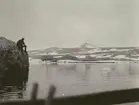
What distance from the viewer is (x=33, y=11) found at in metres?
1.43

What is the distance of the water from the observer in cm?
133

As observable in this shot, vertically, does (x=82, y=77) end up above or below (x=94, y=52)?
below

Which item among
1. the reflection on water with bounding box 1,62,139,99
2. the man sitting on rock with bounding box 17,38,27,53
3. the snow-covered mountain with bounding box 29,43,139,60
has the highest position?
the man sitting on rock with bounding box 17,38,27,53

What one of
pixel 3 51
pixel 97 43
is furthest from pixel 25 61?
pixel 97 43

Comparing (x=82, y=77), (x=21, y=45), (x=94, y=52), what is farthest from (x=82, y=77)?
(x=21, y=45)

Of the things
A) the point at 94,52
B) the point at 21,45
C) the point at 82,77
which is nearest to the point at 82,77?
the point at 82,77

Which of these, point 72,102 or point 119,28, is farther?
point 119,28

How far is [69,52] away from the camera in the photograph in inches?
55.1

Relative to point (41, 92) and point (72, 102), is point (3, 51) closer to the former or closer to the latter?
point (41, 92)

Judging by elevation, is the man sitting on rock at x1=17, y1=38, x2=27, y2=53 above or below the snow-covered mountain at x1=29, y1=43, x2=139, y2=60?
above

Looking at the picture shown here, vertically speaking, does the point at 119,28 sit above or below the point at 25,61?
above

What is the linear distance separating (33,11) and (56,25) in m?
0.13

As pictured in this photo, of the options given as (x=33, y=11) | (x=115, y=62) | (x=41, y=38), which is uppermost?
(x=33, y=11)

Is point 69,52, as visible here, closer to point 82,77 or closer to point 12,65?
point 82,77
